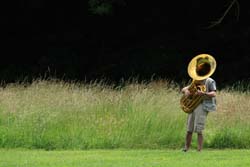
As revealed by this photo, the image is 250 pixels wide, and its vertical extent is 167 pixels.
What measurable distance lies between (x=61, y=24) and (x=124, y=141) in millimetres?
17654

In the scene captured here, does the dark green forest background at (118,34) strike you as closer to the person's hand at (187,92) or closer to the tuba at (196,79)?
the tuba at (196,79)

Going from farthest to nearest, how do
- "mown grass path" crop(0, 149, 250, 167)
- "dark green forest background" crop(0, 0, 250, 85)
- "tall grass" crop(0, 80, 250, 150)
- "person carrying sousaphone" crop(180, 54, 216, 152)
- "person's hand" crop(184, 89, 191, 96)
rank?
"dark green forest background" crop(0, 0, 250, 85)
"tall grass" crop(0, 80, 250, 150)
"person's hand" crop(184, 89, 191, 96)
"person carrying sousaphone" crop(180, 54, 216, 152)
"mown grass path" crop(0, 149, 250, 167)

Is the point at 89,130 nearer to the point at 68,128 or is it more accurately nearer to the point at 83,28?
the point at 68,128

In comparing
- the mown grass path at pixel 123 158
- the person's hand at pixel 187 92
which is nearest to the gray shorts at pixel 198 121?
the person's hand at pixel 187 92

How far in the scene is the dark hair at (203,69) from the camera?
47.0 ft

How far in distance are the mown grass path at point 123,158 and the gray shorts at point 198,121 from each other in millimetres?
432

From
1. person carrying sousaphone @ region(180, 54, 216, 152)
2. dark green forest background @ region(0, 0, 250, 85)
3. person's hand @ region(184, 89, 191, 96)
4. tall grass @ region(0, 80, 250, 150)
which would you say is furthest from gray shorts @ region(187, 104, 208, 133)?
dark green forest background @ region(0, 0, 250, 85)

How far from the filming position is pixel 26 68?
30953mm

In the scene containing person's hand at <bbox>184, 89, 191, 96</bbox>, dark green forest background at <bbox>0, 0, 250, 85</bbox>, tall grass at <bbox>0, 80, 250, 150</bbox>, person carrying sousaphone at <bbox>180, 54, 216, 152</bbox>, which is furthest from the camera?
dark green forest background at <bbox>0, 0, 250, 85</bbox>

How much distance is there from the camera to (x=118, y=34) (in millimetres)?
32688

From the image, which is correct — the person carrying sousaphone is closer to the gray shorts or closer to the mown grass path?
the gray shorts

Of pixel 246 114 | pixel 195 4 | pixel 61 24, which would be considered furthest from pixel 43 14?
pixel 246 114

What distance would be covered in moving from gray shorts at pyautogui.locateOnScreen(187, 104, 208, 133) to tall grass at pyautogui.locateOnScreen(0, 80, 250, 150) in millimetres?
1560

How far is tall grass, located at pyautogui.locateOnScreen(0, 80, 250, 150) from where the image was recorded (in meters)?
15.4
